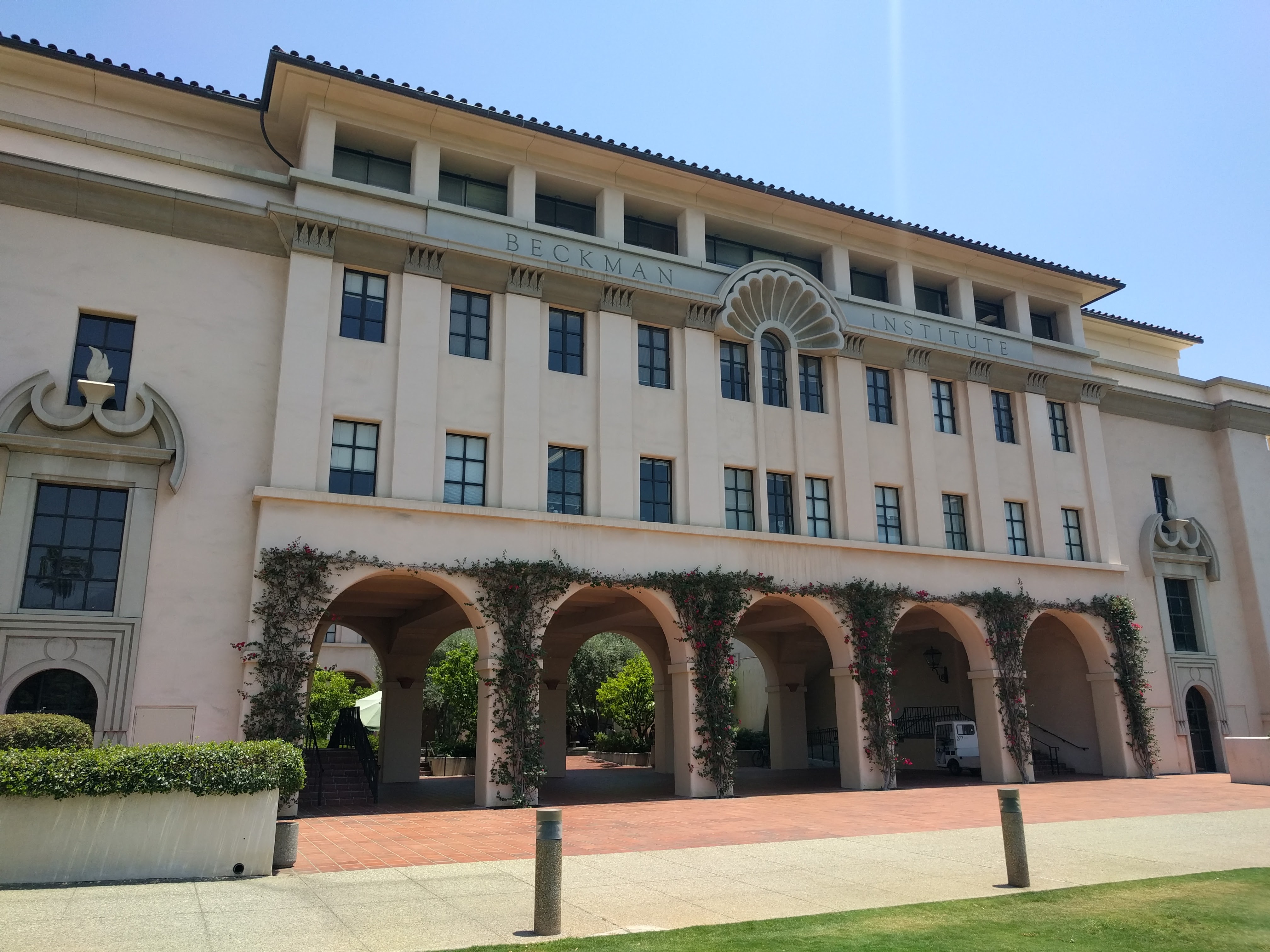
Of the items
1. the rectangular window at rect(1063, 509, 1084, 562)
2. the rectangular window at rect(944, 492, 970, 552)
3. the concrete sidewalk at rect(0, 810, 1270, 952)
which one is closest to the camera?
the concrete sidewalk at rect(0, 810, 1270, 952)

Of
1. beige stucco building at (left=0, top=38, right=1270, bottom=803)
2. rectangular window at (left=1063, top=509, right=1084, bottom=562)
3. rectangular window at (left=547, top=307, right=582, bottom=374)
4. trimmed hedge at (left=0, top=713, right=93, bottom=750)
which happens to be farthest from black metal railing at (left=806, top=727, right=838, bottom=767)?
trimmed hedge at (left=0, top=713, right=93, bottom=750)

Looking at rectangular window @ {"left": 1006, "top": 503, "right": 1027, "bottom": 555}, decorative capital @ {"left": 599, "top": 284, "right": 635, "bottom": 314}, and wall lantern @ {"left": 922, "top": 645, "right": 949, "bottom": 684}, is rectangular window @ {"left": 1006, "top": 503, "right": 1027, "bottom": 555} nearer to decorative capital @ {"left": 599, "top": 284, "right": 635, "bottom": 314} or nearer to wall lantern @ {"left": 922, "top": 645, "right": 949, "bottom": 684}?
wall lantern @ {"left": 922, "top": 645, "right": 949, "bottom": 684}

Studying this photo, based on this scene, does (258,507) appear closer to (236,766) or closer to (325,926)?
(236,766)

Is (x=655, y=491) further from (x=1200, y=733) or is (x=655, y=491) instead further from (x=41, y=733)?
(x=1200, y=733)

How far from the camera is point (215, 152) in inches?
775

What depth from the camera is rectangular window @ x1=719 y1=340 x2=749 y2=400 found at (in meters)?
23.0

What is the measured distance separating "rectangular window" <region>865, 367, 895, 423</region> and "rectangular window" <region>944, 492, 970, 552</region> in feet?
8.75

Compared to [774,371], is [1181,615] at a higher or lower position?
lower

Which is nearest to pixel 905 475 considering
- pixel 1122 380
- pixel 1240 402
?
pixel 1122 380

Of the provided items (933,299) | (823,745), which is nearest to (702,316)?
(933,299)

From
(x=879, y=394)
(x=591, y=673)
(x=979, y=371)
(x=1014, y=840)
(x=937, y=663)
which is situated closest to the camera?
(x=1014, y=840)

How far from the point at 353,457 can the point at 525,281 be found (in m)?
5.39

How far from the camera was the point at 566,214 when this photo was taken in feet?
74.1

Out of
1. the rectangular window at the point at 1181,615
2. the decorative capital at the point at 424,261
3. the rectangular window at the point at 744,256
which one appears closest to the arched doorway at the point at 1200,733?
the rectangular window at the point at 1181,615
